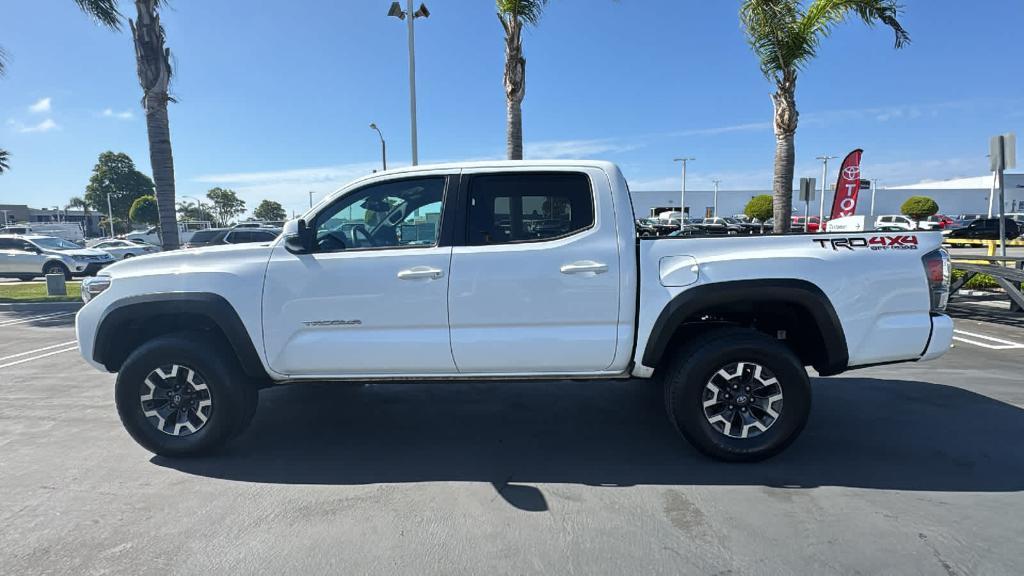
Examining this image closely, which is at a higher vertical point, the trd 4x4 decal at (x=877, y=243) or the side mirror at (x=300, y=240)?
the side mirror at (x=300, y=240)

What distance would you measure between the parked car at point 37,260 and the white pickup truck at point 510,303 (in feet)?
57.5

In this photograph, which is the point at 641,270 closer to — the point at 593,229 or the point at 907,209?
the point at 593,229

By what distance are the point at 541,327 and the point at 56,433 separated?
12.8 ft

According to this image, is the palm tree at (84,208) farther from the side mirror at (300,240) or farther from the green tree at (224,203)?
the side mirror at (300,240)

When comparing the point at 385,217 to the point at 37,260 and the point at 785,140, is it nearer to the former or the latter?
the point at 785,140

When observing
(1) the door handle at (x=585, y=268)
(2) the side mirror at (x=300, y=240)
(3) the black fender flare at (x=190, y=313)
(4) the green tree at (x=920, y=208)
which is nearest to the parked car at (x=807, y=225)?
(4) the green tree at (x=920, y=208)

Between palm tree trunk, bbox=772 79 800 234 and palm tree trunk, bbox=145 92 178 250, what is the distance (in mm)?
12767

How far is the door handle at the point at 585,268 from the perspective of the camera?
3297 millimetres

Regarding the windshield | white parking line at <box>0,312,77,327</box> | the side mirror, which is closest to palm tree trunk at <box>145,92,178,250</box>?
white parking line at <box>0,312,77,327</box>

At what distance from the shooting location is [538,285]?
3309 mm

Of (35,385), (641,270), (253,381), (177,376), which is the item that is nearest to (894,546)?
(641,270)

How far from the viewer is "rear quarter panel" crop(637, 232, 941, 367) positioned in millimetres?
3268

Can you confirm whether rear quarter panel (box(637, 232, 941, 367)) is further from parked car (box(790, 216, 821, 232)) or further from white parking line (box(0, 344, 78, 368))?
parked car (box(790, 216, 821, 232))

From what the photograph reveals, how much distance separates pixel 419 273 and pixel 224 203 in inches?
3952
